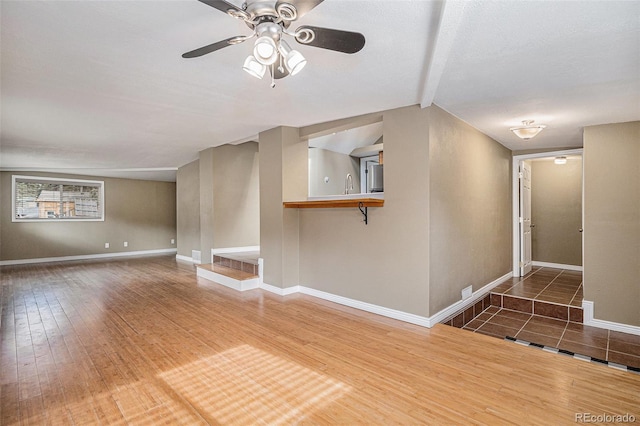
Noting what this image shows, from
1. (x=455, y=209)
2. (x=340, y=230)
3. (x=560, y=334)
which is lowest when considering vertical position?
(x=560, y=334)

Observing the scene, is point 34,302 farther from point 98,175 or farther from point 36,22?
point 98,175

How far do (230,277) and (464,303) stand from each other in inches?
131

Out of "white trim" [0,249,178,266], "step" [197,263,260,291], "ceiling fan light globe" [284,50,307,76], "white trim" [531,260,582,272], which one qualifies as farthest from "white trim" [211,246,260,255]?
"white trim" [531,260,582,272]

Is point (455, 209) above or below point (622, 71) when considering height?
below

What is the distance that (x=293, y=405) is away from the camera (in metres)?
1.94

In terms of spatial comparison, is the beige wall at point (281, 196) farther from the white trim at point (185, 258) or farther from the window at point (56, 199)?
the window at point (56, 199)

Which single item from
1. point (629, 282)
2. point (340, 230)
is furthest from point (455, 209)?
point (629, 282)

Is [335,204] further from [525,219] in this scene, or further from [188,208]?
[188,208]

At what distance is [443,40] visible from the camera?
194 centimetres

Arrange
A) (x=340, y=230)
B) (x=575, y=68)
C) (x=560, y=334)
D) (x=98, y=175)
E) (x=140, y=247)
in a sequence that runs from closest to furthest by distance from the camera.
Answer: (x=575, y=68) → (x=560, y=334) → (x=340, y=230) → (x=98, y=175) → (x=140, y=247)

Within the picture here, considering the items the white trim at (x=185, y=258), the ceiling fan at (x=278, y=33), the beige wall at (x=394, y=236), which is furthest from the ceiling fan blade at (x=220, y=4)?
the white trim at (x=185, y=258)

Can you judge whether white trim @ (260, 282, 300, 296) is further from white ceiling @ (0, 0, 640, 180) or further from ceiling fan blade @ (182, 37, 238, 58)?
ceiling fan blade @ (182, 37, 238, 58)

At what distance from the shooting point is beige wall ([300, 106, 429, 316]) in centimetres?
328

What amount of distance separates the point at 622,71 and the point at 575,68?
376 mm
